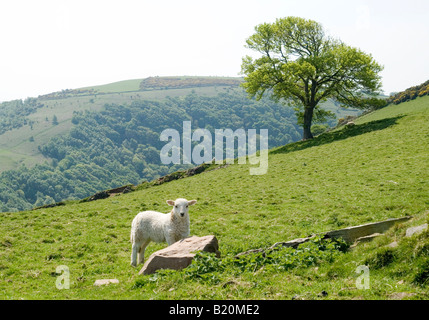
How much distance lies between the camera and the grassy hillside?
27.6 ft

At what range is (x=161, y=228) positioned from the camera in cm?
1327

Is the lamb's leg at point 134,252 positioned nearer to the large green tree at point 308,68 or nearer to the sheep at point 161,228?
the sheep at point 161,228

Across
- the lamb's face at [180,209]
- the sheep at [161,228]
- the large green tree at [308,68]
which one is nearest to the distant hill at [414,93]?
the large green tree at [308,68]

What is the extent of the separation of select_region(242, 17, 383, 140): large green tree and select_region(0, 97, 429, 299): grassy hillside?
10.7 meters

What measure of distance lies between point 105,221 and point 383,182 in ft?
57.4

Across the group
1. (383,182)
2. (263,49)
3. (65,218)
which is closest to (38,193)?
(263,49)

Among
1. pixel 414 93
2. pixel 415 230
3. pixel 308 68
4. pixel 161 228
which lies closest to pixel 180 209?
pixel 161 228

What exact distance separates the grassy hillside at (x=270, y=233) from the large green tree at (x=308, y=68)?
35.2 ft

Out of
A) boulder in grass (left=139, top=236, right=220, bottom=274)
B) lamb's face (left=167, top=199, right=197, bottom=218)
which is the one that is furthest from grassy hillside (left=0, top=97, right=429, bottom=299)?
lamb's face (left=167, top=199, right=197, bottom=218)

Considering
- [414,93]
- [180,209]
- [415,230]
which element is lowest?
[180,209]

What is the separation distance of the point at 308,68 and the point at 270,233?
33.6m

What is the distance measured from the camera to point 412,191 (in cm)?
A: 1920

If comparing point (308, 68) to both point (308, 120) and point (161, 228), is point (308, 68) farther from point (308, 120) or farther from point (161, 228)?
point (161, 228)
